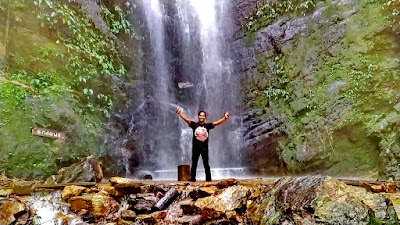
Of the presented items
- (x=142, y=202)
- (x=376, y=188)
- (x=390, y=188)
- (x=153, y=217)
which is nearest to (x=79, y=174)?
(x=142, y=202)

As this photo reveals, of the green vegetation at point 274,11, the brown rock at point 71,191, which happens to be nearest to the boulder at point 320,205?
the brown rock at point 71,191

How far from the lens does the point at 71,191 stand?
4355 mm

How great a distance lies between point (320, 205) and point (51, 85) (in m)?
7.82

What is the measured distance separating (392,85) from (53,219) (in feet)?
31.8

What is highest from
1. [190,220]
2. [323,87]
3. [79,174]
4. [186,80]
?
[186,80]

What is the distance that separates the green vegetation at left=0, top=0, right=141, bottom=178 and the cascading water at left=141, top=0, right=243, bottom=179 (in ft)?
9.32

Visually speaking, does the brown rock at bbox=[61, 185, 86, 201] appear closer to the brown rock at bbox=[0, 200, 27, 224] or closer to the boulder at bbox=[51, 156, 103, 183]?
the brown rock at bbox=[0, 200, 27, 224]

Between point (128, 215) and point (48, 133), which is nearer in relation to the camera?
point (128, 215)

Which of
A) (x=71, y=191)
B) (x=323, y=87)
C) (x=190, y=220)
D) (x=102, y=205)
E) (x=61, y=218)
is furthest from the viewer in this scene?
(x=323, y=87)

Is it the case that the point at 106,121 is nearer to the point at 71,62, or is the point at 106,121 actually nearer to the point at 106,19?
the point at 71,62

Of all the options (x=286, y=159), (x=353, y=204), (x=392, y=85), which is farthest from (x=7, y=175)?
(x=392, y=85)

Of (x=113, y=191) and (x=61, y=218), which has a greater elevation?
(x=113, y=191)

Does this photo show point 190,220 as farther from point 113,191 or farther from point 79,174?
point 79,174


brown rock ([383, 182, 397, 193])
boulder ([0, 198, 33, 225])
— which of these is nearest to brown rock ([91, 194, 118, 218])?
boulder ([0, 198, 33, 225])
